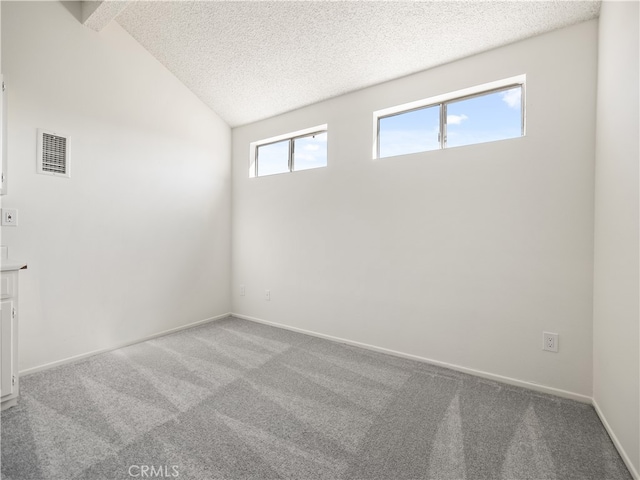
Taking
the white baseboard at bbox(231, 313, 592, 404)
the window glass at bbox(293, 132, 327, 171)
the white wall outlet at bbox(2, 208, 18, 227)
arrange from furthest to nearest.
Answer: the window glass at bbox(293, 132, 327, 171), the white wall outlet at bbox(2, 208, 18, 227), the white baseboard at bbox(231, 313, 592, 404)

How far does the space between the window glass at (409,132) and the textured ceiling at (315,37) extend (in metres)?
0.37

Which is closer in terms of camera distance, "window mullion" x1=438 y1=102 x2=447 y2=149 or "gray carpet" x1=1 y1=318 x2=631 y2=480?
"gray carpet" x1=1 y1=318 x2=631 y2=480

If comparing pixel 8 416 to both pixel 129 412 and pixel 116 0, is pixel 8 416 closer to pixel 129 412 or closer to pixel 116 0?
pixel 129 412

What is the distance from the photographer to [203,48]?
279cm

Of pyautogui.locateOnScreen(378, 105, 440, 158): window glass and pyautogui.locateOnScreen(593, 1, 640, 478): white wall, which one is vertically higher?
pyautogui.locateOnScreen(378, 105, 440, 158): window glass

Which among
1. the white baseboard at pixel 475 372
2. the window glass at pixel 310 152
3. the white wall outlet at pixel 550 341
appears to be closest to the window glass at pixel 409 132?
the window glass at pixel 310 152

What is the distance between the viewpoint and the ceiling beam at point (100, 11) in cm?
233

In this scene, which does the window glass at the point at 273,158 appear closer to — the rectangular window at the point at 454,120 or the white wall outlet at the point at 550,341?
the rectangular window at the point at 454,120

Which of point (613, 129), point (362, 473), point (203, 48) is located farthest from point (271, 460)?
point (203, 48)

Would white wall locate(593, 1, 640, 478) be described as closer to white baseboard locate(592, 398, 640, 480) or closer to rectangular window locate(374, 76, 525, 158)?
white baseboard locate(592, 398, 640, 480)

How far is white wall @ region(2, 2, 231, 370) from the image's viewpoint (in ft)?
7.29

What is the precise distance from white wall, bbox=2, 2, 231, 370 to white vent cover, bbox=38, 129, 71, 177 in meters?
0.05

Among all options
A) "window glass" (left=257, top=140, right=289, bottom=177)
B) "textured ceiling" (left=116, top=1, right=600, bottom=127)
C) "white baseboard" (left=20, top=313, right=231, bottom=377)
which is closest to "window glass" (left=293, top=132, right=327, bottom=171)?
"window glass" (left=257, top=140, right=289, bottom=177)

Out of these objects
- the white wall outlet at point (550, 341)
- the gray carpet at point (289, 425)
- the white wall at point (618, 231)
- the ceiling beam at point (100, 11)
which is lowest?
the gray carpet at point (289, 425)
